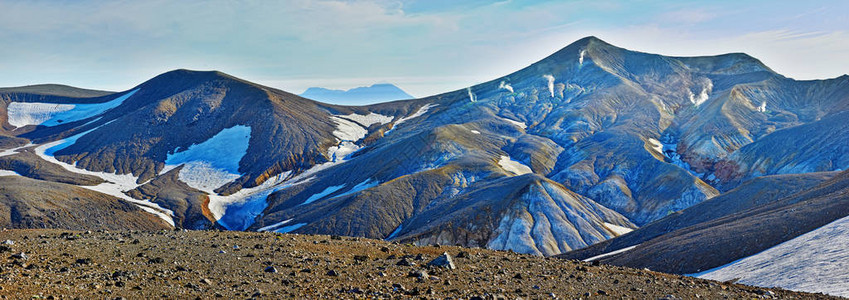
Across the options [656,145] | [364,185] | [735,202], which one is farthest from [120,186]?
[656,145]

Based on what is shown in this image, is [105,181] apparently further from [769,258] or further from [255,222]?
[769,258]

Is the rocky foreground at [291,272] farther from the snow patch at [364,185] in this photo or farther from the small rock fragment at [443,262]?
the snow patch at [364,185]

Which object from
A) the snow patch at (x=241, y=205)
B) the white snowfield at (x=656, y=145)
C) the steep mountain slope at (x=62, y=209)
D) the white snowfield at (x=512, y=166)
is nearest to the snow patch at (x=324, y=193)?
the snow patch at (x=241, y=205)

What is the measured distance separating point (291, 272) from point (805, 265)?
32.7m

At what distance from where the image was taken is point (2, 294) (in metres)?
20.2

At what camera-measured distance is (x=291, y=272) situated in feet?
84.8

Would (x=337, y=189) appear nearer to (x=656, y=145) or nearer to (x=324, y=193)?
(x=324, y=193)

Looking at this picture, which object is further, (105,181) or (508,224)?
(105,181)

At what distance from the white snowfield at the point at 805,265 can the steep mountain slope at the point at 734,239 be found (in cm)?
312

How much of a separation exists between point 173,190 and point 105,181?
2370 cm

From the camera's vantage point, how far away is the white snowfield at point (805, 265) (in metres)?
34.5

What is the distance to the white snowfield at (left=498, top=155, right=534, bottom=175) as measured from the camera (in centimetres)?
16800

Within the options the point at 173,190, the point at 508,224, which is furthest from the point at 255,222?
the point at 508,224

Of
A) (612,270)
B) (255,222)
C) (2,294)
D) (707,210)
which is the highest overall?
(2,294)
